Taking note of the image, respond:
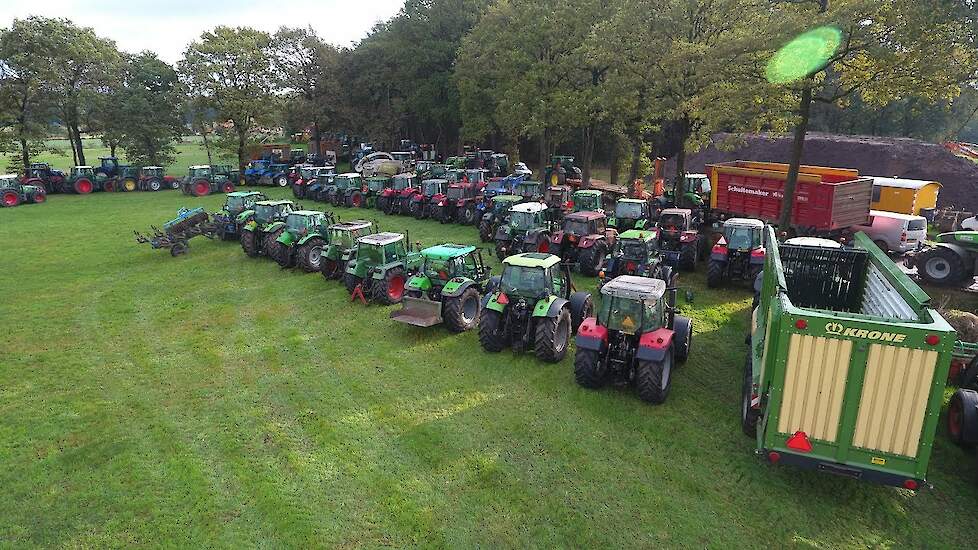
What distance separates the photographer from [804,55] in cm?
1329

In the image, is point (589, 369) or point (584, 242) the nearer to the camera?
point (589, 369)

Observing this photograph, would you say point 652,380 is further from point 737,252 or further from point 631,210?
point 631,210

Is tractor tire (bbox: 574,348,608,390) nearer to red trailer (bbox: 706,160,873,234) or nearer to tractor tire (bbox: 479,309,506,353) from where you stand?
tractor tire (bbox: 479,309,506,353)

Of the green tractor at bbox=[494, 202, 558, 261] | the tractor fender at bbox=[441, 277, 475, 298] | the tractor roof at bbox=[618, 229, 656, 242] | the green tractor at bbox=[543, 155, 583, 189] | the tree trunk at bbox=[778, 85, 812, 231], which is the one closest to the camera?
the tractor fender at bbox=[441, 277, 475, 298]

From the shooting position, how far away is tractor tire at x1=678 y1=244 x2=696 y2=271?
15.2 meters

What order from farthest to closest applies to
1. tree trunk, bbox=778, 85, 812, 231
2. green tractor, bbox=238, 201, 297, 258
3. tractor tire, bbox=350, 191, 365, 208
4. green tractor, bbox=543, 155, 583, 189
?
green tractor, bbox=543, 155, 583, 189, tractor tire, bbox=350, 191, 365, 208, green tractor, bbox=238, 201, 297, 258, tree trunk, bbox=778, 85, 812, 231

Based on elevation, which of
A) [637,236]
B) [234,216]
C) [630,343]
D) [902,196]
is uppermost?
[902,196]

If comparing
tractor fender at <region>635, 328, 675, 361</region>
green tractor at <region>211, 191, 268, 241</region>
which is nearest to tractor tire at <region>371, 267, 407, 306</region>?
tractor fender at <region>635, 328, 675, 361</region>

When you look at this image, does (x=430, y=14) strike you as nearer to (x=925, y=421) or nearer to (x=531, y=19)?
(x=531, y=19)

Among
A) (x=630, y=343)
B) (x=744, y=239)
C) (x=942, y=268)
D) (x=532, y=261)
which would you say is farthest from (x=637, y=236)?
(x=942, y=268)

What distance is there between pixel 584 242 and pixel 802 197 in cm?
691

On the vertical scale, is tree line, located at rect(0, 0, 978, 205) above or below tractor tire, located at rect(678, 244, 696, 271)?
above

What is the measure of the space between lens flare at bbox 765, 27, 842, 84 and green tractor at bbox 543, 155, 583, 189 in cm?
1579

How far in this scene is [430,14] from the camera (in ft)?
122
